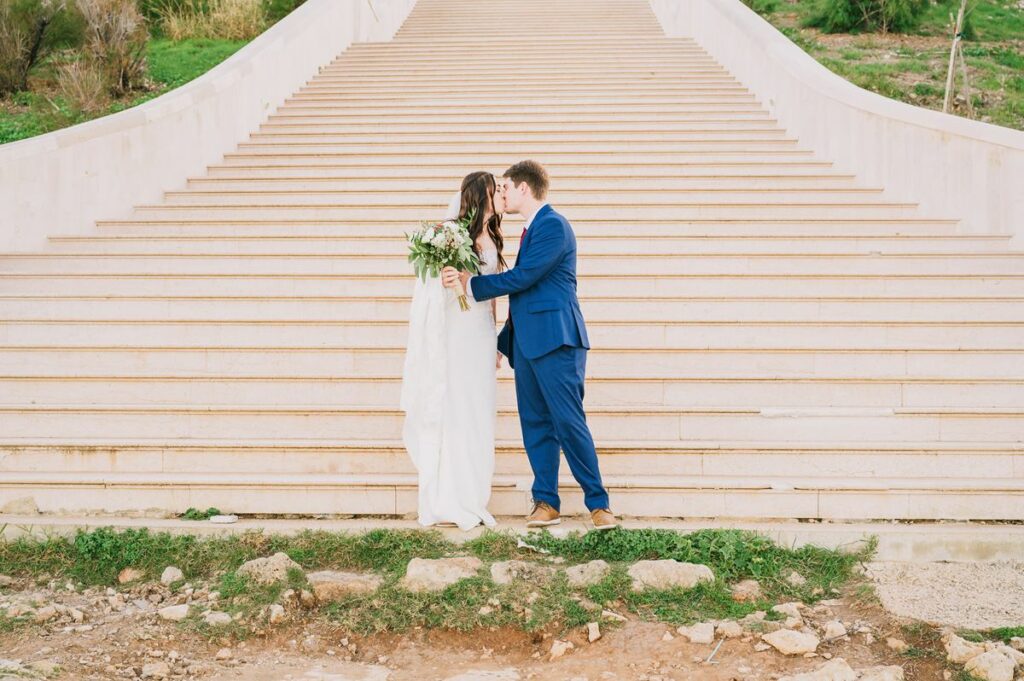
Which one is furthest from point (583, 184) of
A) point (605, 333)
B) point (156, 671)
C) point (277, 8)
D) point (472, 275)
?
point (277, 8)

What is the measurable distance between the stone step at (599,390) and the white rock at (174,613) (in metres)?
2.18

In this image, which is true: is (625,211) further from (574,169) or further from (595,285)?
(595,285)

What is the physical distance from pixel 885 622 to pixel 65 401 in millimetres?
4985

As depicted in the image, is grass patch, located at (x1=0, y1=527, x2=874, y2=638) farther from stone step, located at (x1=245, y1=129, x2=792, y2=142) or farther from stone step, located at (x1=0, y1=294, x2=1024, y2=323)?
stone step, located at (x1=245, y1=129, x2=792, y2=142)

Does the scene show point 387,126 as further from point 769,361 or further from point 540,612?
point 540,612

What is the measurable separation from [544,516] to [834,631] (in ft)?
5.65

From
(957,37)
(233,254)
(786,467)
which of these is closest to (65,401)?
(233,254)

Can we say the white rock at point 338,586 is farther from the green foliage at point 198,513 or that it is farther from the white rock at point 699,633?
the white rock at point 699,633

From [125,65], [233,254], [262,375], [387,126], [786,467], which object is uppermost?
[125,65]

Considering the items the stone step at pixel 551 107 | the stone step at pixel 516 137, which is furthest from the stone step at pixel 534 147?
the stone step at pixel 551 107

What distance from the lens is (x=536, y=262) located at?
5578mm

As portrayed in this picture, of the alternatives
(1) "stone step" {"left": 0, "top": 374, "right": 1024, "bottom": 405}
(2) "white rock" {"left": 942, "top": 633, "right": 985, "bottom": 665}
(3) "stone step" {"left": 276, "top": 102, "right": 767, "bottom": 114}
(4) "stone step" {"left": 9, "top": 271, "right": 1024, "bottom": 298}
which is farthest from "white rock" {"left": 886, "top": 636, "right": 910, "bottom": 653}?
(3) "stone step" {"left": 276, "top": 102, "right": 767, "bottom": 114}

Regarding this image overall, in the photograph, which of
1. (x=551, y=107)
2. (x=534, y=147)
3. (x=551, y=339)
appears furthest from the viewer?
(x=551, y=107)

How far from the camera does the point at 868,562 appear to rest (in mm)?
5324
